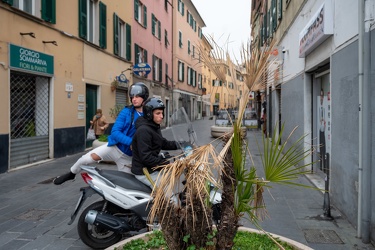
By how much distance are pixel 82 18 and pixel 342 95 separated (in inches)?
395

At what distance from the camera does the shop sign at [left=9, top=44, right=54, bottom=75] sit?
8812 millimetres

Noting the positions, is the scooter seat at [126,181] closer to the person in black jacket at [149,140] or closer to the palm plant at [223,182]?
the person in black jacket at [149,140]

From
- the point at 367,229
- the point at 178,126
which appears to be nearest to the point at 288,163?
the point at 178,126

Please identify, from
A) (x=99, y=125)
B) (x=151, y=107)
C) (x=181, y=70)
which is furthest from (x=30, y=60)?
(x=181, y=70)

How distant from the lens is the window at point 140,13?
64.1 ft

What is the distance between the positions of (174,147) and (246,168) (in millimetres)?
1757

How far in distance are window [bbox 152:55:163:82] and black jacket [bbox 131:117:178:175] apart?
2007 cm

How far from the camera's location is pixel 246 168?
223cm

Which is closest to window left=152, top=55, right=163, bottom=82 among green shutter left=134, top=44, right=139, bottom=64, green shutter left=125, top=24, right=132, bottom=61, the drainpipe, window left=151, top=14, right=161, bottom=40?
→ window left=151, top=14, right=161, bottom=40

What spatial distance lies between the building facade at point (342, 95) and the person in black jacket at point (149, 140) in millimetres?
1247

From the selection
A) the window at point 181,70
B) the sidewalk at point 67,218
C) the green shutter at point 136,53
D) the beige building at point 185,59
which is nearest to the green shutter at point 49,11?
the sidewalk at point 67,218

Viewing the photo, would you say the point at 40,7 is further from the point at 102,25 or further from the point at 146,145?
the point at 146,145

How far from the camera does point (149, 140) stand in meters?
3.61

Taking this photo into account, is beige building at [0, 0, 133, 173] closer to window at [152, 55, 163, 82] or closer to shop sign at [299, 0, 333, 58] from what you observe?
shop sign at [299, 0, 333, 58]
